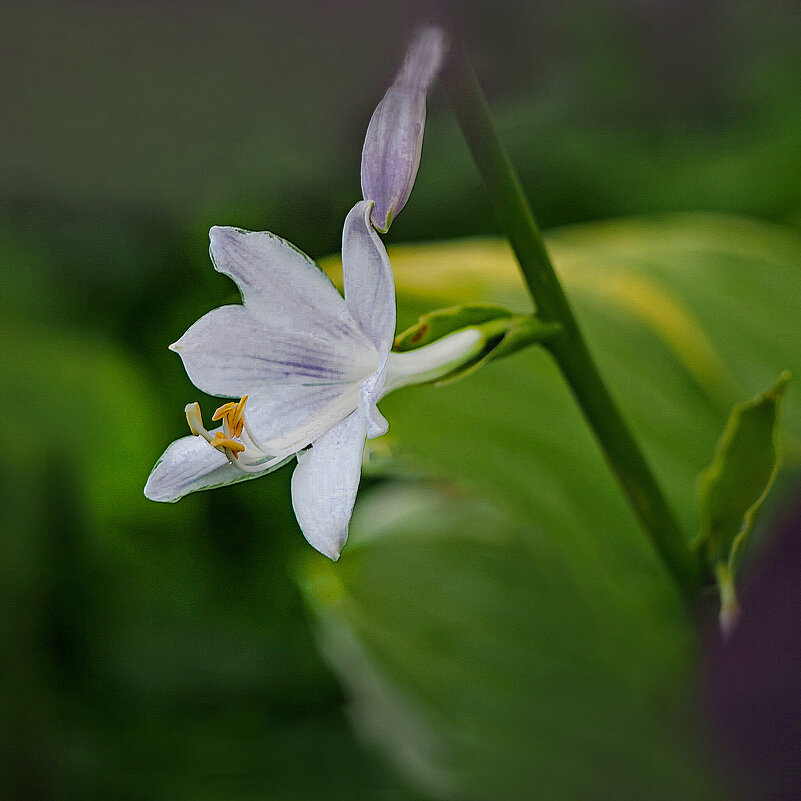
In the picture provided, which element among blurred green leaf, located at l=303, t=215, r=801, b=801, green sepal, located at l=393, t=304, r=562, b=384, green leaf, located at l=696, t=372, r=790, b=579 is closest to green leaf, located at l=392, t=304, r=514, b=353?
green sepal, located at l=393, t=304, r=562, b=384

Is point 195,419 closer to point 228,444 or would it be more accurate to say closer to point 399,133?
point 228,444

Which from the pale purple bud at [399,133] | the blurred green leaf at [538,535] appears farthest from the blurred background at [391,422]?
the pale purple bud at [399,133]

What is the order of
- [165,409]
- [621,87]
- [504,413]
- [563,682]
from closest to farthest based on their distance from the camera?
1. [563,682]
2. [504,413]
3. [165,409]
4. [621,87]

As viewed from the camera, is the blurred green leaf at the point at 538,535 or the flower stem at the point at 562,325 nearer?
the flower stem at the point at 562,325

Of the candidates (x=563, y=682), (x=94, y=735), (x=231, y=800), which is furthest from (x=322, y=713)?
(x=563, y=682)

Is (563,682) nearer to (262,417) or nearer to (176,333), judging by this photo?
(262,417)

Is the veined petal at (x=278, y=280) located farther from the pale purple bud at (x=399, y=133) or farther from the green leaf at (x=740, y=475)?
the green leaf at (x=740, y=475)
